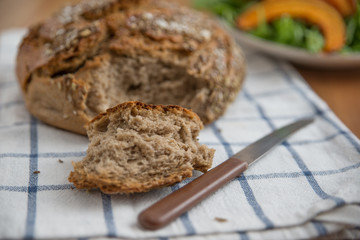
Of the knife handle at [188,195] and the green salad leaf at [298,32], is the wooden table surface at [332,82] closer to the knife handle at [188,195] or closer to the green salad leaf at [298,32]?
the green salad leaf at [298,32]

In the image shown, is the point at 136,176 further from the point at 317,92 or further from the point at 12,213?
the point at 317,92

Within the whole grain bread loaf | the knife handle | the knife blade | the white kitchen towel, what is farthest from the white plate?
the knife handle

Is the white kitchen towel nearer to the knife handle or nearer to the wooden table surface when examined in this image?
the knife handle

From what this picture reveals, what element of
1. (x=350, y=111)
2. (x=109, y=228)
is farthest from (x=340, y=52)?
(x=109, y=228)

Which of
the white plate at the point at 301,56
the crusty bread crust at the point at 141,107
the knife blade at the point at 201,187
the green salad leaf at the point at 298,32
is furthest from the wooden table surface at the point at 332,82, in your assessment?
the crusty bread crust at the point at 141,107

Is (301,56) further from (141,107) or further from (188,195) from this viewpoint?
(188,195)
